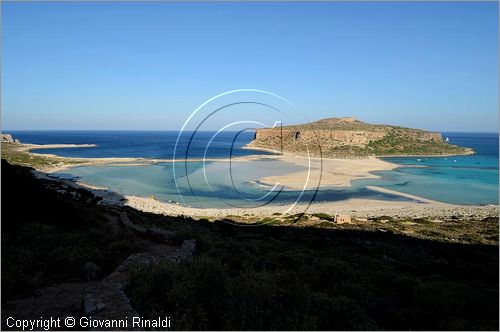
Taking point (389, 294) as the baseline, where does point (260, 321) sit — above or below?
above

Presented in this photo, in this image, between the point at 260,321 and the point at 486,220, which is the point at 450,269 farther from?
the point at 486,220

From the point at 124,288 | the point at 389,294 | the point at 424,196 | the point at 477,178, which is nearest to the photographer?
the point at 124,288

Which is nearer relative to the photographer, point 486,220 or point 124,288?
point 124,288

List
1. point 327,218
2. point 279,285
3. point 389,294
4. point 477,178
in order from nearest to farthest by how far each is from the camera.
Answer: point 279,285 → point 389,294 → point 327,218 → point 477,178

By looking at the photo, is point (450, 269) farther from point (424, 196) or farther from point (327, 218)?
point (424, 196)

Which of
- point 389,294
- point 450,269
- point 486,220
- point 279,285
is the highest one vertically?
point 279,285

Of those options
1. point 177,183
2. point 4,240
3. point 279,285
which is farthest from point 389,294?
Answer: point 177,183

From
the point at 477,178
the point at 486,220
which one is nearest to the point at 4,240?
the point at 486,220
